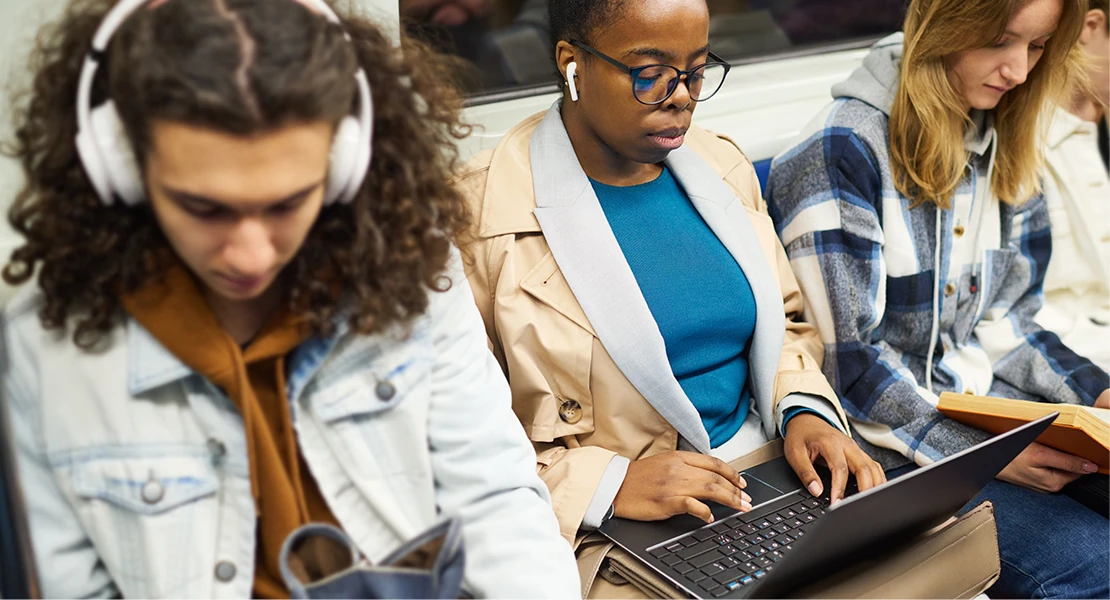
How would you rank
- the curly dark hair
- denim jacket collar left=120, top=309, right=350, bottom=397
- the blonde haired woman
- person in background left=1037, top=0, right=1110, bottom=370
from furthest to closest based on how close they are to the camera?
person in background left=1037, top=0, right=1110, bottom=370, the blonde haired woman, denim jacket collar left=120, top=309, right=350, bottom=397, the curly dark hair

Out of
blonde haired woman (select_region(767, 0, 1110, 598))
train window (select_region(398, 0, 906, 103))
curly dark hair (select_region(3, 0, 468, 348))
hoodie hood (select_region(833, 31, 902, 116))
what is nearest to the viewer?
curly dark hair (select_region(3, 0, 468, 348))

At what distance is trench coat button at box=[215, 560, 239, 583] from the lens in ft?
3.66

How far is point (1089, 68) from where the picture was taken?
7.56 ft

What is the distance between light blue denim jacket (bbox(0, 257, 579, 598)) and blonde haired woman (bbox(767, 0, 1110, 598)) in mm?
857

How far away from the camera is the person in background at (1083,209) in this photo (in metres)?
2.22

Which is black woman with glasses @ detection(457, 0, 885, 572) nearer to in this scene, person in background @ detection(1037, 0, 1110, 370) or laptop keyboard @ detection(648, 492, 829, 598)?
laptop keyboard @ detection(648, 492, 829, 598)

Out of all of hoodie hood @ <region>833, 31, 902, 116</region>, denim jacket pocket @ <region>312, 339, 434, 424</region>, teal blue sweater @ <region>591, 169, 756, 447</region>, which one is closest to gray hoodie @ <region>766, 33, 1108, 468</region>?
hoodie hood @ <region>833, 31, 902, 116</region>

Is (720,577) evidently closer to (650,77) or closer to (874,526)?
(874,526)

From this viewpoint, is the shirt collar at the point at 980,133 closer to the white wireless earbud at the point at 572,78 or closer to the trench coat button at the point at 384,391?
the white wireless earbud at the point at 572,78

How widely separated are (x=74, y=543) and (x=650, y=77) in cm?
102

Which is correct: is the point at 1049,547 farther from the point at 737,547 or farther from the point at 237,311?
the point at 237,311

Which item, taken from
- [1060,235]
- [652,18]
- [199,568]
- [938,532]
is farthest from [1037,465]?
[199,568]

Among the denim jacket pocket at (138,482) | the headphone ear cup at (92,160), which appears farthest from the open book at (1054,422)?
the headphone ear cup at (92,160)

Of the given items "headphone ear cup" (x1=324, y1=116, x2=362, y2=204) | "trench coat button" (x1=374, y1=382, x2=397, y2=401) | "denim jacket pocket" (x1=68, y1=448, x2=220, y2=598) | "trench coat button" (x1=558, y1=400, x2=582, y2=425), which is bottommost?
"trench coat button" (x1=558, y1=400, x2=582, y2=425)
